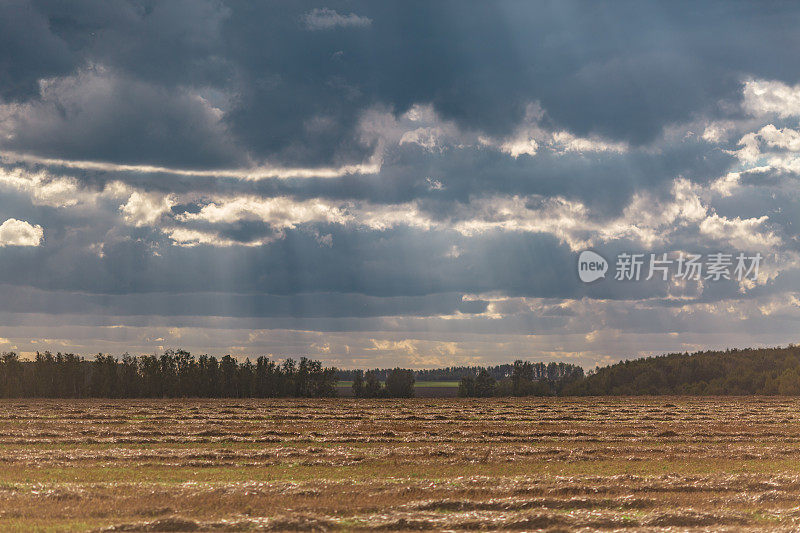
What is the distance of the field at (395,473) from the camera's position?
965 inches

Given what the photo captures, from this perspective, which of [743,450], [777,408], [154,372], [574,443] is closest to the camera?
[743,450]

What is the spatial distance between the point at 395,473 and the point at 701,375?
15522 cm

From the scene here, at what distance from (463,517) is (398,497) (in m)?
4.55

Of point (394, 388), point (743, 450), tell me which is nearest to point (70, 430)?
point (743, 450)

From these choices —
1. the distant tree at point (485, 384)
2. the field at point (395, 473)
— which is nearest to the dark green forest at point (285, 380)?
the distant tree at point (485, 384)

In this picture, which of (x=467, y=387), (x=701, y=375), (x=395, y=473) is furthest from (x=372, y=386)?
(x=395, y=473)

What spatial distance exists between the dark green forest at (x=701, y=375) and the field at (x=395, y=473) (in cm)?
9077

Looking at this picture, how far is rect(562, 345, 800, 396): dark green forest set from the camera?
5950 inches

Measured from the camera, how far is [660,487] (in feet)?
101

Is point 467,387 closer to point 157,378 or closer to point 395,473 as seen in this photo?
point 157,378

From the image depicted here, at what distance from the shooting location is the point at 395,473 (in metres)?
36.3

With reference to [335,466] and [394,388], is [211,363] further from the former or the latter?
[335,466]

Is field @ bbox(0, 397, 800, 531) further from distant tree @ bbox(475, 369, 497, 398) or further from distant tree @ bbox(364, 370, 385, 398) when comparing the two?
distant tree @ bbox(475, 369, 497, 398)

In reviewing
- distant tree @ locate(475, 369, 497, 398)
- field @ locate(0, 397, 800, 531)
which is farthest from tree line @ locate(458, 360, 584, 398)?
field @ locate(0, 397, 800, 531)
